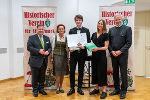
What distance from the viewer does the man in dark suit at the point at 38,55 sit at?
338cm

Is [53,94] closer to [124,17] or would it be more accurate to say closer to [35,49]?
[35,49]

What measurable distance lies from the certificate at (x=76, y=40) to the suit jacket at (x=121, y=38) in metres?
0.60

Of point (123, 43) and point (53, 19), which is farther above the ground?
point (53, 19)

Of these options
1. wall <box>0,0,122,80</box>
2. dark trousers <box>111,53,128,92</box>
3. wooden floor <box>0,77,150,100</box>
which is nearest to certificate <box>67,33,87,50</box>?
dark trousers <box>111,53,128,92</box>

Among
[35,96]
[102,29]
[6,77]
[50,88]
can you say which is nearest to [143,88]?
[102,29]

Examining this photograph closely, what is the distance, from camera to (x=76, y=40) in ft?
11.1

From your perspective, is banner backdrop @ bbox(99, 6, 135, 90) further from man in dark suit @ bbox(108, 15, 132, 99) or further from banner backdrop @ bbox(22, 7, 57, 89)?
banner backdrop @ bbox(22, 7, 57, 89)

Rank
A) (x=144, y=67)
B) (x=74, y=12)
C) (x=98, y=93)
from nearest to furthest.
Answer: (x=98, y=93)
(x=144, y=67)
(x=74, y=12)

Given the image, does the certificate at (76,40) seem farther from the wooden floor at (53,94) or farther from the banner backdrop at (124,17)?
the wooden floor at (53,94)

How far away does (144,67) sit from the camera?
536cm

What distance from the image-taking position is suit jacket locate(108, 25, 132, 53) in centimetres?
327

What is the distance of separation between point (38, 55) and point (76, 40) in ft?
2.84

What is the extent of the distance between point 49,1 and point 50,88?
363 centimetres

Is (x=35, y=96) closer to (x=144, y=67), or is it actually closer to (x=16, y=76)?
(x=16, y=76)
